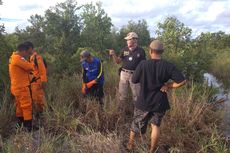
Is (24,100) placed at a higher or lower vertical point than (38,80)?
lower

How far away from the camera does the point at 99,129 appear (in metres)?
6.44

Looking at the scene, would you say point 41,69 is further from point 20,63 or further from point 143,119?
point 143,119

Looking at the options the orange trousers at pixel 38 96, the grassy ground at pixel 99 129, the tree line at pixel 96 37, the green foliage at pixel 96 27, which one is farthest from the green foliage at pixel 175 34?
the green foliage at pixel 96 27

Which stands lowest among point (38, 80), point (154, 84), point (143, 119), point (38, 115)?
point (38, 115)

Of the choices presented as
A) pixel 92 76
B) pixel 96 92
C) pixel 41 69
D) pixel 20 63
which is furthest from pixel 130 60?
pixel 20 63

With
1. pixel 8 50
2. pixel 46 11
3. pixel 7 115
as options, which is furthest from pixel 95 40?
pixel 7 115

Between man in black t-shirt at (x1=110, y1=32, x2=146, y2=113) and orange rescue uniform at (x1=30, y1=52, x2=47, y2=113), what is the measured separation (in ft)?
4.77

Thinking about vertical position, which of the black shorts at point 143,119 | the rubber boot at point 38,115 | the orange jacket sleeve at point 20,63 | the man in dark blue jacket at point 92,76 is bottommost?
the rubber boot at point 38,115

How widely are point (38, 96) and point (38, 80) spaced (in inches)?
13.5

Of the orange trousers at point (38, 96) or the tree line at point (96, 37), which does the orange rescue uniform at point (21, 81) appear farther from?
the tree line at point (96, 37)

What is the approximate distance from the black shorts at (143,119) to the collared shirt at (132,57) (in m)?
1.88

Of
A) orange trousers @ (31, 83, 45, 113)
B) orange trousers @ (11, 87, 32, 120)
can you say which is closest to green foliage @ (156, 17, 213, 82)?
orange trousers @ (31, 83, 45, 113)

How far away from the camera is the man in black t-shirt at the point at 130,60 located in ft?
22.4

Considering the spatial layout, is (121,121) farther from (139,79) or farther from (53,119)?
(139,79)
